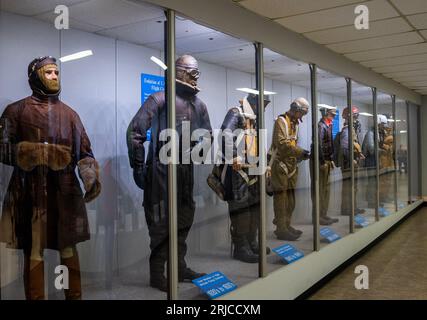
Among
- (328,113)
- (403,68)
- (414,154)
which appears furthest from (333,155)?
(414,154)

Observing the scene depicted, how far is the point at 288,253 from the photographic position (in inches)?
165

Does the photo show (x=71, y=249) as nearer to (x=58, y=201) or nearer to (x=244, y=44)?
Answer: (x=58, y=201)

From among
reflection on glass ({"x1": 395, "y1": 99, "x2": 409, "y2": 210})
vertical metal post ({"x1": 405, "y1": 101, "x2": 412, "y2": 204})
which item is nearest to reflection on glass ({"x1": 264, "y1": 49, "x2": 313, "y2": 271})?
reflection on glass ({"x1": 395, "y1": 99, "x2": 409, "y2": 210})

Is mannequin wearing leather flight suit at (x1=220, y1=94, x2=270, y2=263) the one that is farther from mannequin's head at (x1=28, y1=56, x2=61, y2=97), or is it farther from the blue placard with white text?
mannequin's head at (x1=28, y1=56, x2=61, y2=97)

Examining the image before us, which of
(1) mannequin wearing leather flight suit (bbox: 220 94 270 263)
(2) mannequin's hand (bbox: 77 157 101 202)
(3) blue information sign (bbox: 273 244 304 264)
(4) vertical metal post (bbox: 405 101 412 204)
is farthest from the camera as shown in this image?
(4) vertical metal post (bbox: 405 101 412 204)

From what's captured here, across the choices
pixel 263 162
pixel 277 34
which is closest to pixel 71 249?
pixel 263 162

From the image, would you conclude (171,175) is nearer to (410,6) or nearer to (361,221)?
(410,6)

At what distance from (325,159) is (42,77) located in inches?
149

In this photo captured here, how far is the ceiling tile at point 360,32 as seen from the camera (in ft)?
13.7

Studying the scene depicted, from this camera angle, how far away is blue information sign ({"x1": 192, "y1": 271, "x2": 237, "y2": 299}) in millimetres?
3070

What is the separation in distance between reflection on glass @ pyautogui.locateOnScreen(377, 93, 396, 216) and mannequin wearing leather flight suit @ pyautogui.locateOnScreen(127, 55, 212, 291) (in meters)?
5.11

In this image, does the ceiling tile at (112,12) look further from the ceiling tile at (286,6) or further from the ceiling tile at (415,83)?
the ceiling tile at (415,83)

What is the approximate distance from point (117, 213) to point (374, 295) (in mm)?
2731

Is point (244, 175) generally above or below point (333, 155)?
below
